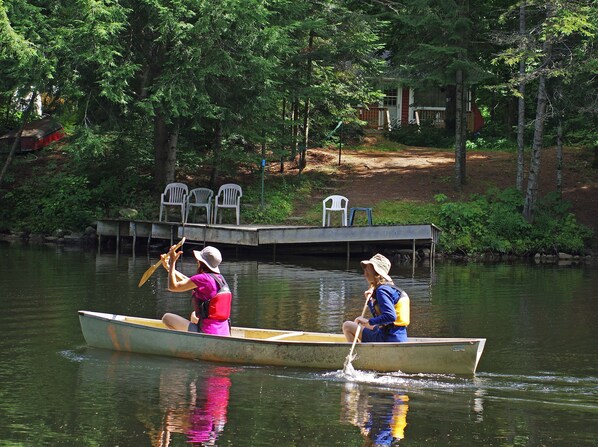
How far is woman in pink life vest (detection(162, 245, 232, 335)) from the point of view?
40.2 ft

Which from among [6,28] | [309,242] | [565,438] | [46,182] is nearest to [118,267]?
[309,242]

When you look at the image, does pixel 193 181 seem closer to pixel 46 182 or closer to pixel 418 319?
pixel 46 182

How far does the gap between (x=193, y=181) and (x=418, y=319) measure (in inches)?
645

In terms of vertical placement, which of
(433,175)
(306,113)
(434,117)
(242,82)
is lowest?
(433,175)

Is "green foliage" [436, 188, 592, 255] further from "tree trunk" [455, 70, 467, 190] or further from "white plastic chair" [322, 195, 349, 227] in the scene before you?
"white plastic chair" [322, 195, 349, 227]

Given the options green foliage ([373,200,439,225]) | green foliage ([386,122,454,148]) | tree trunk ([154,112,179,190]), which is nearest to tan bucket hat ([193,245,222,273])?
green foliage ([373,200,439,225])

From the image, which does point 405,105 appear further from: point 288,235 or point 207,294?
point 207,294

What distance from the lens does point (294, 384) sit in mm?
11664

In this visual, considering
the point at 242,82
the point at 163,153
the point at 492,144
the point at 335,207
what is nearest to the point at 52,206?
the point at 163,153

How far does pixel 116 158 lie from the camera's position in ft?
104

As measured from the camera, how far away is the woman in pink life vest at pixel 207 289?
40.2 feet

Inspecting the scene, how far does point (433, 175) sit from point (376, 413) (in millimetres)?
22016


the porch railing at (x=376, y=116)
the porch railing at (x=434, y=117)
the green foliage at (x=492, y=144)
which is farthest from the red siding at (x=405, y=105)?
the green foliage at (x=492, y=144)

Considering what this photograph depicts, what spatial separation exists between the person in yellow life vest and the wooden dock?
523 inches
